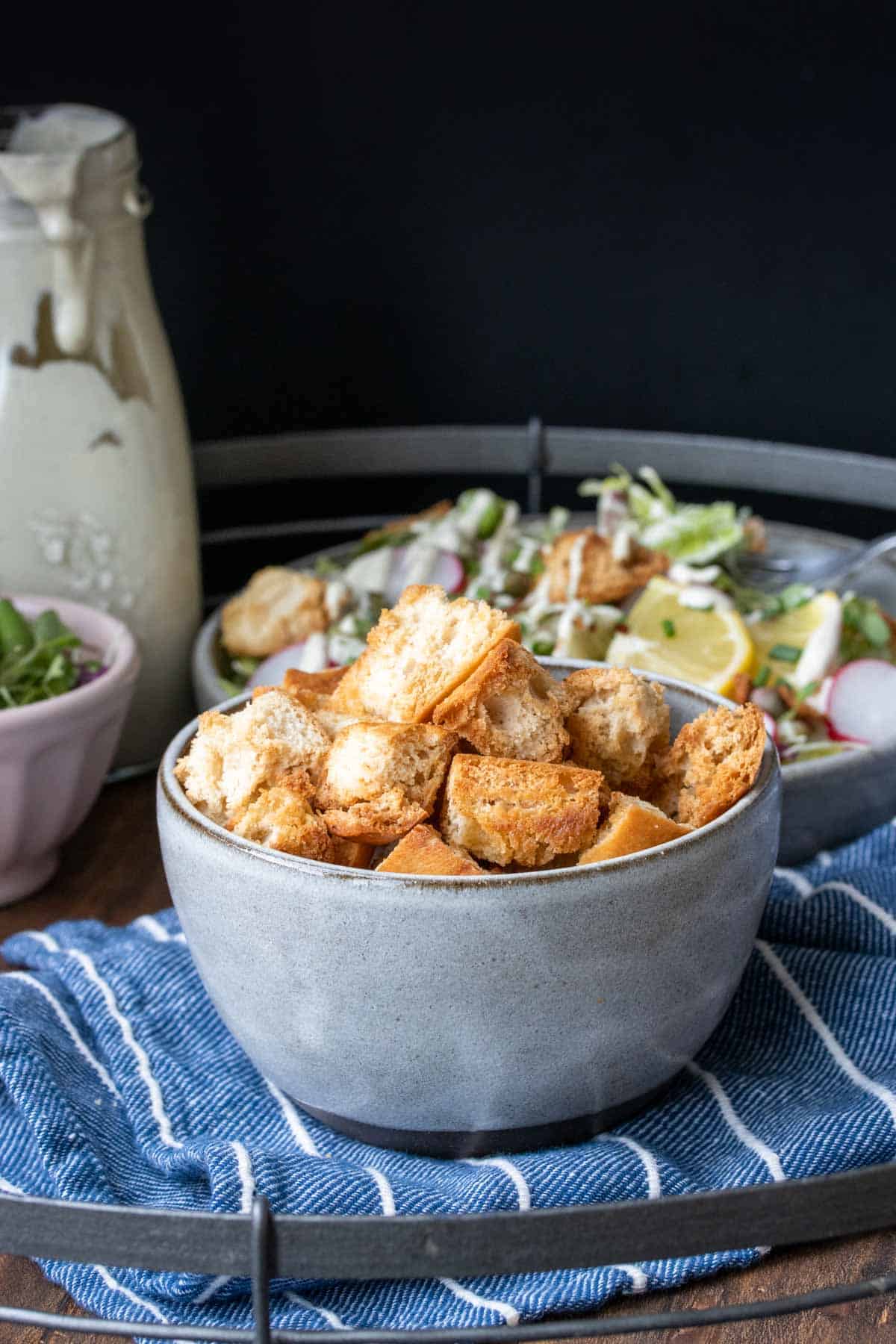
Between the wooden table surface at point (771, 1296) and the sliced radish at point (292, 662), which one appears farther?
the sliced radish at point (292, 662)

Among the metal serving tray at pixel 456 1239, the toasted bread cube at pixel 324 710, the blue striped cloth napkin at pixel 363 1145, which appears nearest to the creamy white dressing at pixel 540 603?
the blue striped cloth napkin at pixel 363 1145

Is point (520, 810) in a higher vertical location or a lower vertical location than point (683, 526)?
higher

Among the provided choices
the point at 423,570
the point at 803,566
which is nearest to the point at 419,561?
the point at 423,570

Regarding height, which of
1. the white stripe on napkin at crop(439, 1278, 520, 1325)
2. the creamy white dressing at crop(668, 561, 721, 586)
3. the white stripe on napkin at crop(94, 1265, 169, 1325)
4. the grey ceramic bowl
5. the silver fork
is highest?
the grey ceramic bowl

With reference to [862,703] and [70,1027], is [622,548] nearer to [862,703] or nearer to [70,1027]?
[862,703]

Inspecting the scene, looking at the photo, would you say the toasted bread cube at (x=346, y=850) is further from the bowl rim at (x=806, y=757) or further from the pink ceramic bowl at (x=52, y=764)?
the pink ceramic bowl at (x=52, y=764)

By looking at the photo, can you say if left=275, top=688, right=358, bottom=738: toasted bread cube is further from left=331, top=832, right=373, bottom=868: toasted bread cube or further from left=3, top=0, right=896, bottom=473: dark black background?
left=3, top=0, right=896, bottom=473: dark black background

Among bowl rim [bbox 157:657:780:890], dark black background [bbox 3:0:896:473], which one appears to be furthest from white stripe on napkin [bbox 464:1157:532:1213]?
dark black background [bbox 3:0:896:473]
